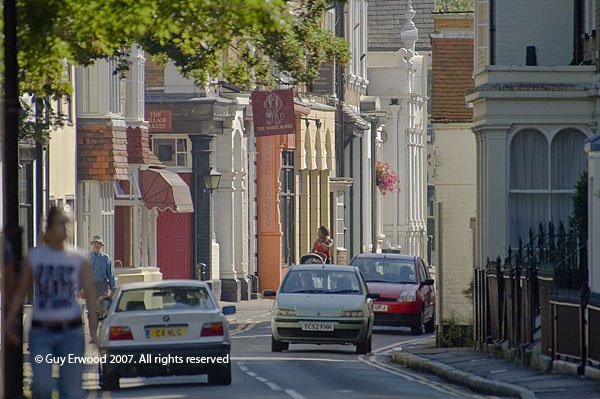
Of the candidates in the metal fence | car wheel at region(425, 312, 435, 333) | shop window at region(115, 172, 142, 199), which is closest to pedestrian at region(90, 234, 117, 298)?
the metal fence

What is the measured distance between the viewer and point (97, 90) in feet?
132

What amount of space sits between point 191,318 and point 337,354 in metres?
8.50

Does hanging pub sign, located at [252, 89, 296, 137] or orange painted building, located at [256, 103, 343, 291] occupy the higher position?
hanging pub sign, located at [252, 89, 296, 137]

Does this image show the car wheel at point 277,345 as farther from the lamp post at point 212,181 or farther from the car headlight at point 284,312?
the lamp post at point 212,181

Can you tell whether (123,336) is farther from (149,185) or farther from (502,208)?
(149,185)

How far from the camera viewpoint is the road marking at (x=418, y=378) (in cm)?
2092

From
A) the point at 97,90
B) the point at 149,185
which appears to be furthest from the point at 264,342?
the point at 149,185

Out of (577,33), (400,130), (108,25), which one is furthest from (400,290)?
(400,130)

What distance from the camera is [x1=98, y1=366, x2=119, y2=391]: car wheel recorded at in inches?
806

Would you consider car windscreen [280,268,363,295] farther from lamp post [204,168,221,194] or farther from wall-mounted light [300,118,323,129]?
wall-mounted light [300,118,323,129]

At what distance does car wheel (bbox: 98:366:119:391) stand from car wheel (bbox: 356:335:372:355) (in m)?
8.44

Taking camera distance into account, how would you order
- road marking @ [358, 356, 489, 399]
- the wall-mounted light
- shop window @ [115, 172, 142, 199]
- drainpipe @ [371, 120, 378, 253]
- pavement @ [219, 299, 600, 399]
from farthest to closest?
drainpipe @ [371, 120, 378, 253], the wall-mounted light, shop window @ [115, 172, 142, 199], road marking @ [358, 356, 489, 399], pavement @ [219, 299, 600, 399]

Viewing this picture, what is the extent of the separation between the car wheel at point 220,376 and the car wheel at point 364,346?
7.78m

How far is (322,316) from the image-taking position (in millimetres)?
27891
